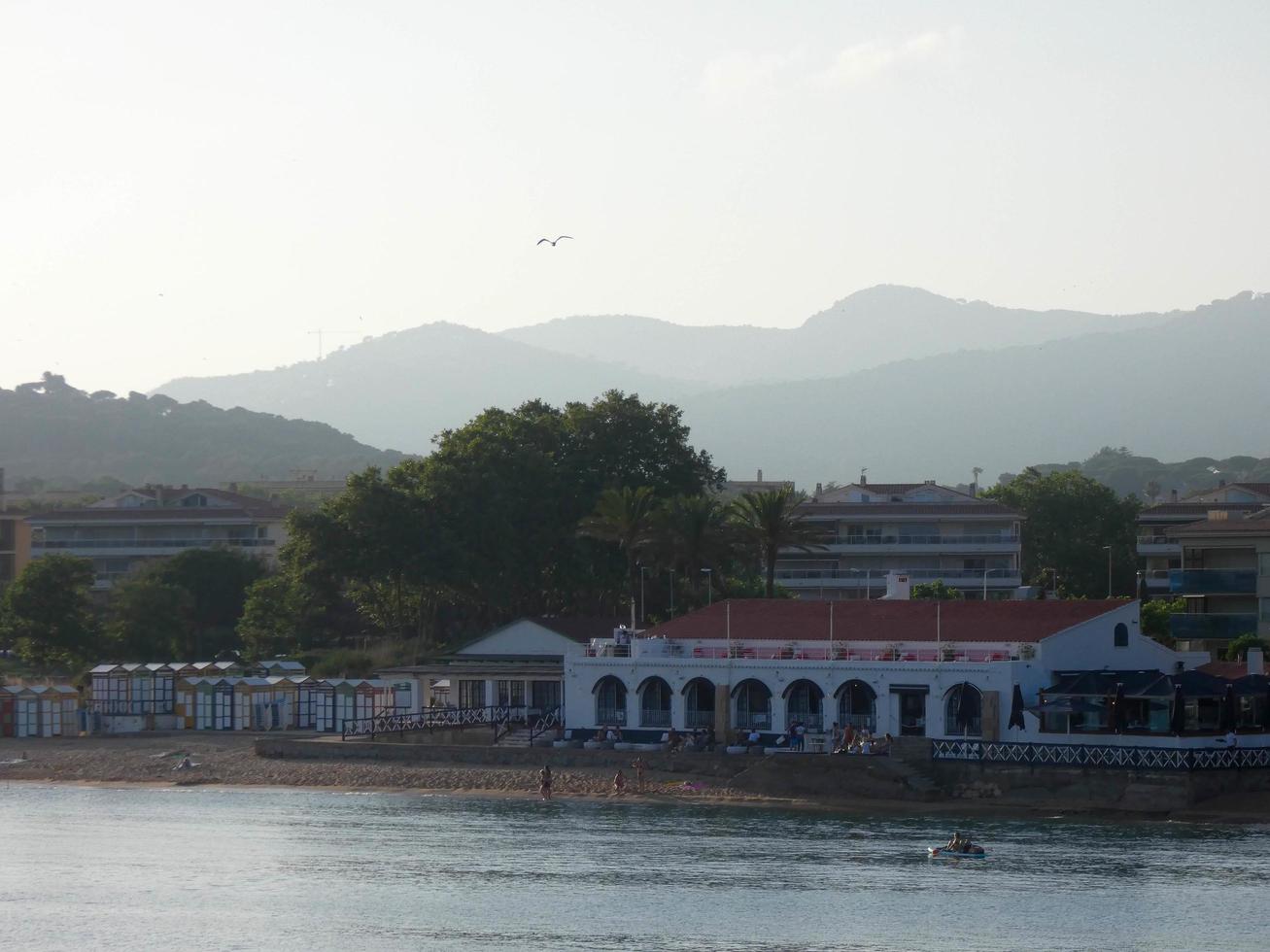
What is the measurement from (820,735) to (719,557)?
2327 cm

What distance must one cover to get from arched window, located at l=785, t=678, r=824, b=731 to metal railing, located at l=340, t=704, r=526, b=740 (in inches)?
458

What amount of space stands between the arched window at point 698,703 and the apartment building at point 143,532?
6476 centimetres

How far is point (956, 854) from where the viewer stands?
Result: 2046 inches

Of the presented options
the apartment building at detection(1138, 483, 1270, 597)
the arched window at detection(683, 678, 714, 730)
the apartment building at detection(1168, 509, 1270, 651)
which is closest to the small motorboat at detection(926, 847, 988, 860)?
the arched window at detection(683, 678, 714, 730)

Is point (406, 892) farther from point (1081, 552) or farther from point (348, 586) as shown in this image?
point (1081, 552)

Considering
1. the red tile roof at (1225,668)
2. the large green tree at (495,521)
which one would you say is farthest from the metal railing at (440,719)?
the red tile roof at (1225,668)

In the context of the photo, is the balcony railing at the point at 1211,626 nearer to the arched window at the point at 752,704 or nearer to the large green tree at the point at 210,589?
the arched window at the point at 752,704

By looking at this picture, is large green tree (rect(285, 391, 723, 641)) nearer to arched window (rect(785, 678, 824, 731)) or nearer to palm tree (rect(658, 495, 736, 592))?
palm tree (rect(658, 495, 736, 592))

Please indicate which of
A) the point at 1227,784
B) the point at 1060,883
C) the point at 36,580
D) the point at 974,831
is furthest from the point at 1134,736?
the point at 36,580

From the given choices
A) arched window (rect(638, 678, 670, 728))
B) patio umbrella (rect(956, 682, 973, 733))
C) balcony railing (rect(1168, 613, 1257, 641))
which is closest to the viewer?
patio umbrella (rect(956, 682, 973, 733))

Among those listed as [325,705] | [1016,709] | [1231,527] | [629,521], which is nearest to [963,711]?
[1016,709]

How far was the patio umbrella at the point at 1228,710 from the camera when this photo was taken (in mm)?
61625

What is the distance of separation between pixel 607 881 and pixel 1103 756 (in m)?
17.6

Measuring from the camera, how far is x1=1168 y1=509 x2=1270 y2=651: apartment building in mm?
79875
